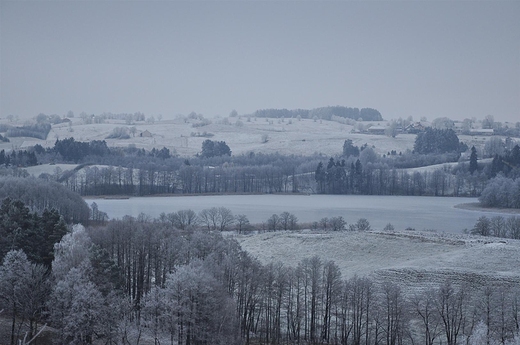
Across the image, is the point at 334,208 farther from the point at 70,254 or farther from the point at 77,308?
the point at 77,308

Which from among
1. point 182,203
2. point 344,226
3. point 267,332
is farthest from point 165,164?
point 267,332

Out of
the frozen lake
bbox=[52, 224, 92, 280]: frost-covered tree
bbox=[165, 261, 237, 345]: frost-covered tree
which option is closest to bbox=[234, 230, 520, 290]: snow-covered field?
the frozen lake

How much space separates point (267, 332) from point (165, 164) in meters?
121

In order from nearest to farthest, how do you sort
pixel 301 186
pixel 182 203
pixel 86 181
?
pixel 182 203
pixel 86 181
pixel 301 186

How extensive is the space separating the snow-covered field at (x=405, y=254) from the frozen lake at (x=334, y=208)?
1576 cm

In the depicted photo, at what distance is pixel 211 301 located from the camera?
32500 mm

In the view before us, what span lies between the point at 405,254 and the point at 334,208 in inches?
1842

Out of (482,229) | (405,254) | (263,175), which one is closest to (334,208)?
(482,229)

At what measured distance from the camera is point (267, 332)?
121ft

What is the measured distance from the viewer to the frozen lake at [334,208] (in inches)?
3310

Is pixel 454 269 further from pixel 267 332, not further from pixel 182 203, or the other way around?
pixel 182 203

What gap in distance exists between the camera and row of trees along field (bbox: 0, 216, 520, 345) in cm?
3212

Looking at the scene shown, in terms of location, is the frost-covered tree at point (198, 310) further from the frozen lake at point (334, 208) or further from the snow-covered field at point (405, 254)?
the frozen lake at point (334, 208)

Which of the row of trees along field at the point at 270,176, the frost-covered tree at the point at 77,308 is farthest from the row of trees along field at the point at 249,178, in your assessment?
the frost-covered tree at the point at 77,308
